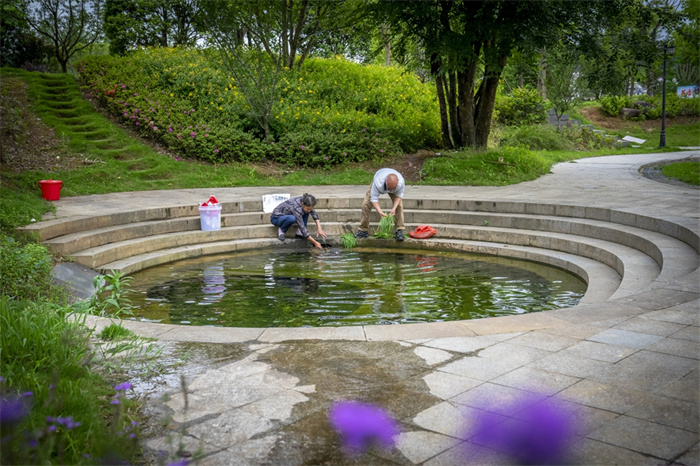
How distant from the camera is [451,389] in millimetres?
3494

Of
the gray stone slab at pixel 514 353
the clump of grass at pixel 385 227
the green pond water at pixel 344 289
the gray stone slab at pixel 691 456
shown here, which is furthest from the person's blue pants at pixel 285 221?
the gray stone slab at pixel 691 456

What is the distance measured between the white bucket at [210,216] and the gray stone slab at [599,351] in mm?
7223

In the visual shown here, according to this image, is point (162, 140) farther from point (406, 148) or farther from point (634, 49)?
point (634, 49)

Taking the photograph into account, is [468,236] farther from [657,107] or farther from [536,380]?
[657,107]

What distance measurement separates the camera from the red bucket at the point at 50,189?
10.8 meters

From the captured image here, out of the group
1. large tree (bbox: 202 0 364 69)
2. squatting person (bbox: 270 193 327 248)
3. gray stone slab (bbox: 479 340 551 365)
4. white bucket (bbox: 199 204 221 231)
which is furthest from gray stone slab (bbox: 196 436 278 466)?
large tree (bbox: 202 0 364 69)

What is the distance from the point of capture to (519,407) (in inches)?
127

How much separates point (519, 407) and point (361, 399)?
822 mm

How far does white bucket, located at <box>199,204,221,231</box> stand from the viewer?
33.6 ft

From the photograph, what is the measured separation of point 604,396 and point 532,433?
0.65 metres

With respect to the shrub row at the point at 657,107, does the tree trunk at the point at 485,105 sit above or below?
below

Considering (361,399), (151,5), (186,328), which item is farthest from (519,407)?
(151,5)

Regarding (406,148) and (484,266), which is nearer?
(484,266)

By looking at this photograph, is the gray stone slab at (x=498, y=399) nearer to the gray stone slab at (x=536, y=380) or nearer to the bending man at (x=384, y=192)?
the gray stone slab at (x=536, y=380)
